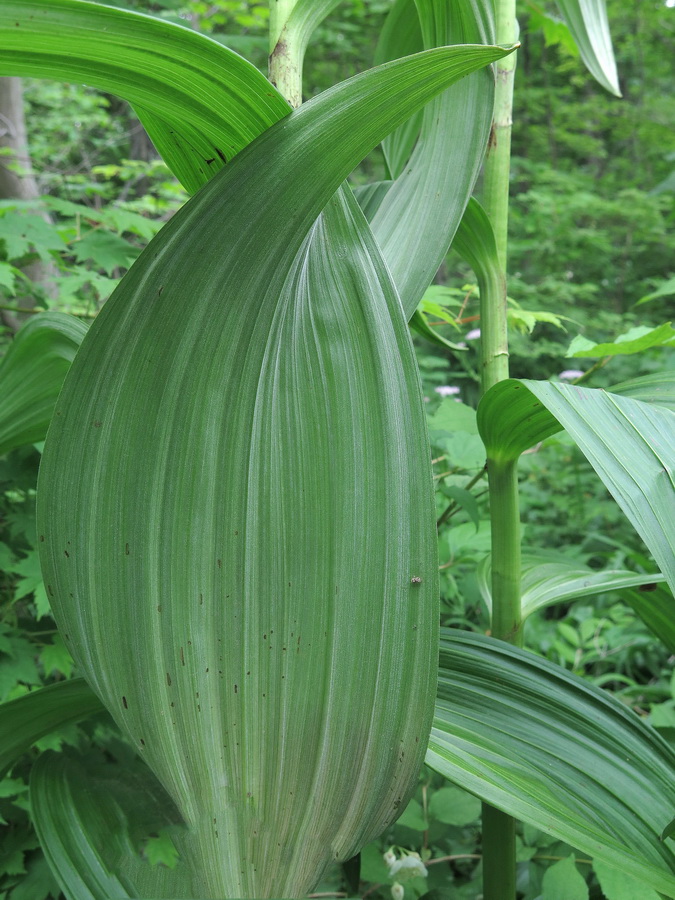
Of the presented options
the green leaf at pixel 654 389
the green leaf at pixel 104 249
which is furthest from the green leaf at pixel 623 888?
the green leaf at pixel 104 249

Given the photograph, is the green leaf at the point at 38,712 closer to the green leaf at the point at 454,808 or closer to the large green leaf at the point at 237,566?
the large green leaf at the point at 237,566

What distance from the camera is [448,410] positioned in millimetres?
964

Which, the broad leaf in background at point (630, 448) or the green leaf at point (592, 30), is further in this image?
the green leaf at point (592, 30)

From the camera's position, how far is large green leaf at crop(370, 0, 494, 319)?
1.34ft

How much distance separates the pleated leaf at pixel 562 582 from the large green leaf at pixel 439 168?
0.29 metres

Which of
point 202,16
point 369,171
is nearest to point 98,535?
point 202,16

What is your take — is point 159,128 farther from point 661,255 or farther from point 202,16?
point 661,255

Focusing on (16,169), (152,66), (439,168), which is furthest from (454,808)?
(16,169)

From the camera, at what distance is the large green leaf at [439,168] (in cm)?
41

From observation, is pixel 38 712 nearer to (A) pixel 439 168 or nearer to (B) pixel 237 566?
(B) pixel 237 566

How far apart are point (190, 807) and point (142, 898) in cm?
11

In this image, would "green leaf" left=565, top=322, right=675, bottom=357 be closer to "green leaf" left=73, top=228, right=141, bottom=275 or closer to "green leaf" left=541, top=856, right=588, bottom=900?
"green leaf" left=541, top=856, right=588, bottom=900

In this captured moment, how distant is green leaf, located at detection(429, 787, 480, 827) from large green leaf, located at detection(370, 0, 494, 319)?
61 centimetres

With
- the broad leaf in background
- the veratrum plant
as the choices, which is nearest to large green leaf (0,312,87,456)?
the veratrum plant
